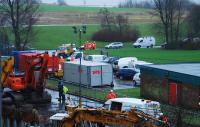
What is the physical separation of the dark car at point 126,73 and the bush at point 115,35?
5187 cm

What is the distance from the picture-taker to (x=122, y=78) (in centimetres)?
5134

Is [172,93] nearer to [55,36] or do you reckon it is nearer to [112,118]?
[112,118]

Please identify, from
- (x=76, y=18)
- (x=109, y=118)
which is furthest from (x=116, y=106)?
(x=76, y=18)

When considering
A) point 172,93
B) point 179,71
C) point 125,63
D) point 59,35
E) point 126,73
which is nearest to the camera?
point 179,71

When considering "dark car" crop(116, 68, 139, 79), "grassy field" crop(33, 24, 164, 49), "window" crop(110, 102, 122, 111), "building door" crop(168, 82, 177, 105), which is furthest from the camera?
"grassy field" crop(33, 24, 164, 49)

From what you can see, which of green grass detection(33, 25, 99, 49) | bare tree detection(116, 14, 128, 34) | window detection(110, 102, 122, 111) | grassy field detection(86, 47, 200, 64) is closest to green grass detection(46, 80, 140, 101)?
window detection(110, 102, 122, 111)

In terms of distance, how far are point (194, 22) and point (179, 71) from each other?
61167mm

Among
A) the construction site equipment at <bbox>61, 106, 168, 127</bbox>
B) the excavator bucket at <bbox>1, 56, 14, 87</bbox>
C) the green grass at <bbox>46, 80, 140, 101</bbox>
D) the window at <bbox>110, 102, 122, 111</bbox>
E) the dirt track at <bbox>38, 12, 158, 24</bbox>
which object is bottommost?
the green grass at <bbox>46, 80, 140, 101</bbox>

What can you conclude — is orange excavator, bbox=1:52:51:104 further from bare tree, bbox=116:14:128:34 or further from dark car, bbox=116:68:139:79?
bare tree, bbox=116:14:128:34

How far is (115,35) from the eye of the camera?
10444cm

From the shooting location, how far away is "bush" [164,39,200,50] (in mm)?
85812

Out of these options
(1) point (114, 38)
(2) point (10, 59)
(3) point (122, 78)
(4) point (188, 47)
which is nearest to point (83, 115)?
(2) point (10, 59)

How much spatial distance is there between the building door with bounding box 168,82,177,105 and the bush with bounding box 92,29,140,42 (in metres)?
68.5

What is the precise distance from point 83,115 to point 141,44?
73.7 m
